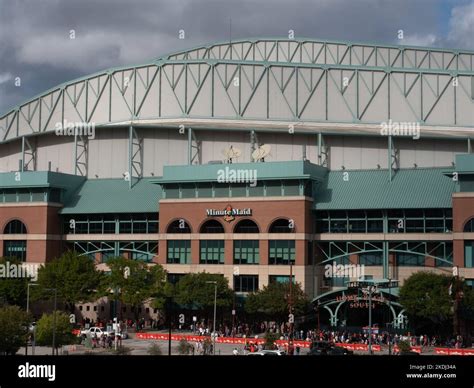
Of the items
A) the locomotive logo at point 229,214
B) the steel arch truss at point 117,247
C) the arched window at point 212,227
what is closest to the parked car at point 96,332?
the arched window at point 212,227

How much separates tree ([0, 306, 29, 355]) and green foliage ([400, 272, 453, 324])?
37.4 metres

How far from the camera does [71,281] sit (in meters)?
90.9

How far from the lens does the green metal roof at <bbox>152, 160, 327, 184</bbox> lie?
299ft

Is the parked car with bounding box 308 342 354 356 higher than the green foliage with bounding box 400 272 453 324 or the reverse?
the reverse

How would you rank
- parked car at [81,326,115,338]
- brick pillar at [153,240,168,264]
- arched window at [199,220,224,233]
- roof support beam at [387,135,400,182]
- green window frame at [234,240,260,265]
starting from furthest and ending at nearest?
1. roof support beam at [387,135,400,182]
2. brick pillar at [153,240,168,264]
3. arched window at [199,220,224,233]
4. green window frame at [234,240,260,265]
5. parked car at [81,326,115,338]

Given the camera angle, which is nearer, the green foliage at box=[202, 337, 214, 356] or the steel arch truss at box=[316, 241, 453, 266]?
the green foliage at box=[202, 337, 214, 356]

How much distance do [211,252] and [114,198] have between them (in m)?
18.8

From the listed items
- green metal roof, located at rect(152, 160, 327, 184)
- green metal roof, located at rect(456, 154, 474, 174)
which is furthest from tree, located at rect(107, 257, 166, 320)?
green metal roof, located at rect(456, 154, 474, 174)

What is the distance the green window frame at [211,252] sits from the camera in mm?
94000

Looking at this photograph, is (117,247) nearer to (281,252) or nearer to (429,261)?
(281,252)

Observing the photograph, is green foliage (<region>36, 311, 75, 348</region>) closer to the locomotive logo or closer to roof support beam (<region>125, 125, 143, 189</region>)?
the locomotive logo

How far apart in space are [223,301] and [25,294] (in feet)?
79.5

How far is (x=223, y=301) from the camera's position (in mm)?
86562
